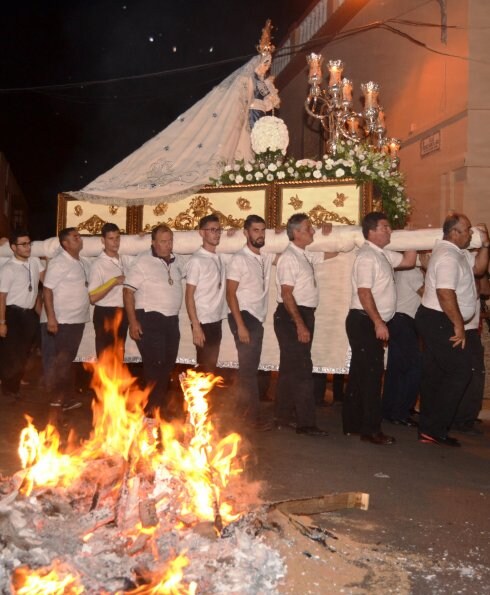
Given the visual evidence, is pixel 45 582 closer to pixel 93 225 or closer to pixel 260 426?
pixel 260 426

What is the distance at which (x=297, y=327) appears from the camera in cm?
655

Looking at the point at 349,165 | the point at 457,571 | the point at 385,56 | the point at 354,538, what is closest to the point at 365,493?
the point at 354,538

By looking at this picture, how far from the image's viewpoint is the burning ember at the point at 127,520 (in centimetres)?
301

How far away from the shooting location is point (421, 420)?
254 inches

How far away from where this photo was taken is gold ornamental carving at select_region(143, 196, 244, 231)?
7.86m

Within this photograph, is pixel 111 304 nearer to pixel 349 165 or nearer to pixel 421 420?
pixel 349 165

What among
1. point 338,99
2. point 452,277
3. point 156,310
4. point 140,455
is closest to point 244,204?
point 156,310

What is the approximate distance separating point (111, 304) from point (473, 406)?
12.6 feet

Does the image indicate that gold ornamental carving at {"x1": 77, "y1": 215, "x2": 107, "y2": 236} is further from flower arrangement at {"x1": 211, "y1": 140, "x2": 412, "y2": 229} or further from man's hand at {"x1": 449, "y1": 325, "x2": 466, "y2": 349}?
man's hand at {"x1": 449, "y1": 325, "x2": 466, "y2": 349}

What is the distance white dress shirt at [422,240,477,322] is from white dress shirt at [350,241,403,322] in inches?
12.7

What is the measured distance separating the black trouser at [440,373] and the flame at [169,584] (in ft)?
12.2

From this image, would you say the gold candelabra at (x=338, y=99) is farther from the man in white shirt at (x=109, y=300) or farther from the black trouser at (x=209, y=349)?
the man in white shirt at (x=109, y=300)

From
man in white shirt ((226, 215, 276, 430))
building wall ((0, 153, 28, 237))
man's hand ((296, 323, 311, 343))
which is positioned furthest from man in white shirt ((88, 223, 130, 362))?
building wall ((0, 153, 28, 237))

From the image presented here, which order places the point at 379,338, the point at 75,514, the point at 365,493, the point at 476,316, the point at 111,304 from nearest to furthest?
the point at 75,514 < the point at 365,493 < the point at 379,338 < the point at 476,316 < the point at 111,304
